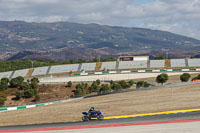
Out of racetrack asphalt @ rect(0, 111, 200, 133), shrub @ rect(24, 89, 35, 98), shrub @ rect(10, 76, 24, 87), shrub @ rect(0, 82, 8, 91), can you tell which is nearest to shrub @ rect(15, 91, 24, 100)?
shrub @ rect(24, 89, 35, 98)

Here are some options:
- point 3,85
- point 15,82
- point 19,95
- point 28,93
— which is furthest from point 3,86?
point 28,93

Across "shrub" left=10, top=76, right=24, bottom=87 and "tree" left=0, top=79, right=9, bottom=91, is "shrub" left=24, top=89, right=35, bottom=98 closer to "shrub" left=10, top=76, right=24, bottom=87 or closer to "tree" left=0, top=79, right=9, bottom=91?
"tree" left=0, top=79, right=9, bottom=91

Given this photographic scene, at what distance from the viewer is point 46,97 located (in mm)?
77188

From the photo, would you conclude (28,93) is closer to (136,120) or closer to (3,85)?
(3,85)

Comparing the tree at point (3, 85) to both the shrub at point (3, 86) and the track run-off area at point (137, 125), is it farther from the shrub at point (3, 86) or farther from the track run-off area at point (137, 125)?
the track run-off area at point (137, 125)

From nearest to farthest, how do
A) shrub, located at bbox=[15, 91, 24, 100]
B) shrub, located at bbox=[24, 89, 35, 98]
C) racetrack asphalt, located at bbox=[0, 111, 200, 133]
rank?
1. racetrack asphalt, located at bbox=[0, 111, 200, 133]
2. shrub, located at bbox=[24, 89, 35, 98]
3. shrub, located at bbox=[15, 91, 24, 100]

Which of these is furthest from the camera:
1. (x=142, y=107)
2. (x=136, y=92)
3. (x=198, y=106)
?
(x=136, y=92)

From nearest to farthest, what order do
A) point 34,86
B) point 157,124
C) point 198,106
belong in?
point 157,124 → point 198,106 → point 34,86

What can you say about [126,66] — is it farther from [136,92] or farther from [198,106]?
[198,106]

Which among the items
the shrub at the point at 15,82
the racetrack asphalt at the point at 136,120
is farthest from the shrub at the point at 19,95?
the racetrack asphalt at the point at 136,120

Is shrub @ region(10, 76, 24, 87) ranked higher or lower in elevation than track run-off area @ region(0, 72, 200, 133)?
higher

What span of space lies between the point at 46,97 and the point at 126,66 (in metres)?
64.8

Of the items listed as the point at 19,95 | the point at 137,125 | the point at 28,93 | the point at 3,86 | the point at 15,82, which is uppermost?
the point at 15,82

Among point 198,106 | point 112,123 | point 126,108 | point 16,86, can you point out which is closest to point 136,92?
point 126,108
